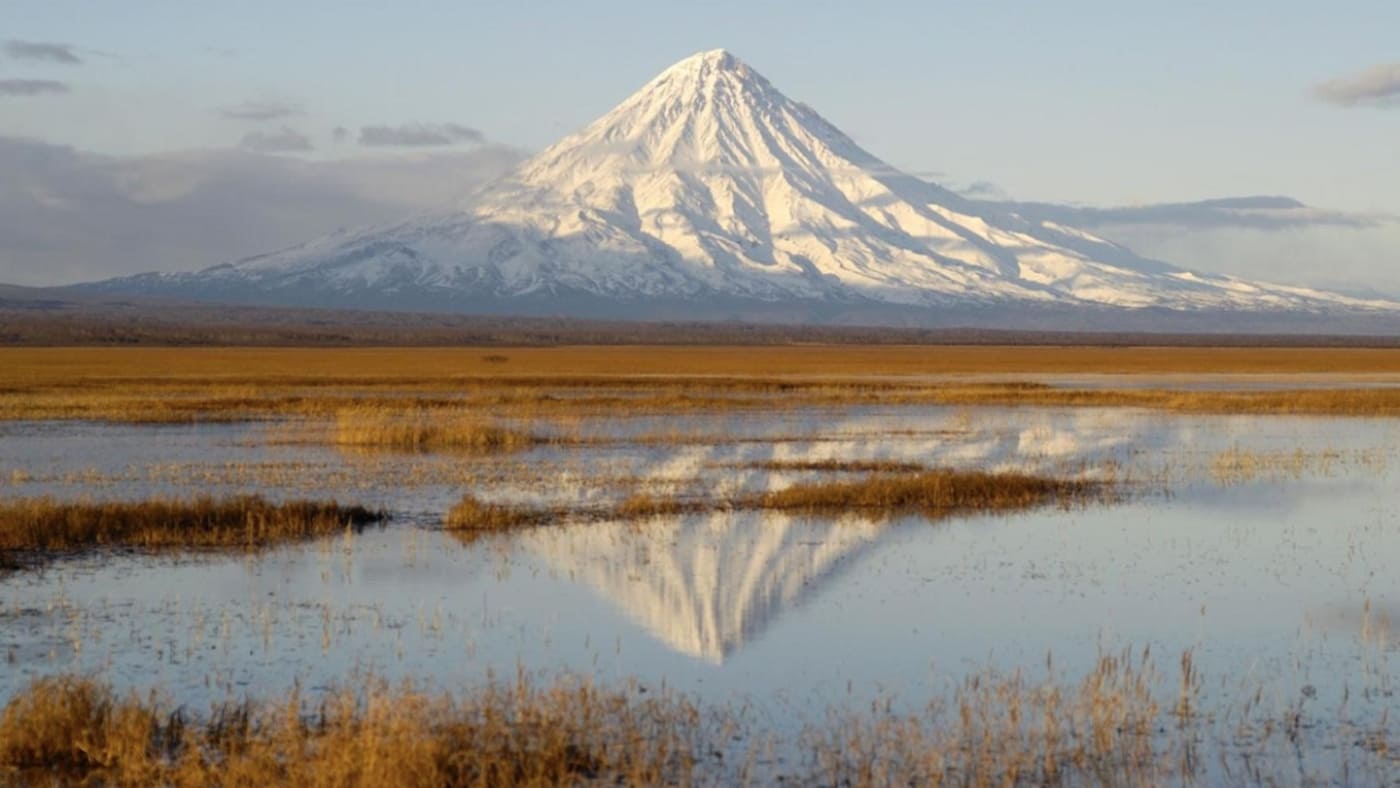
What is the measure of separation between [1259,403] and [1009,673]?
42.4m

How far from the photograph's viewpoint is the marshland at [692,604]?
11.9 meters

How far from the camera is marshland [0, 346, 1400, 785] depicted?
11.9 m

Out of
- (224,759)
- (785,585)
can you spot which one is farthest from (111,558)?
(224,759)

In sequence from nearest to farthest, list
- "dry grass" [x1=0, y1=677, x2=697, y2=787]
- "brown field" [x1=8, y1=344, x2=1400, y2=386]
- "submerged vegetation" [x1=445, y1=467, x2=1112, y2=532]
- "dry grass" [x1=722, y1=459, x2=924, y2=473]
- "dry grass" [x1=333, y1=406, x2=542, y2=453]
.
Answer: "dry grass" [x1=0, y1=677, x2=697, y2=787] → "submerged vegetation" [x1=445, y1=467, x2=1112, y2=532] → "dry grass" [x1=722, y1=459, x2=924, y2=473] → "dry grass" [x1=333, y1=406, x2=542, y2=453] → "brown field" [x1=8, y1=344, x2=1400, y2=386]

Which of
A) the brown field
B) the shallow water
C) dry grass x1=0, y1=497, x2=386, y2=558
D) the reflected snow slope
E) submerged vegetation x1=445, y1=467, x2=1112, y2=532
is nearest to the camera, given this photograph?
the shallow water

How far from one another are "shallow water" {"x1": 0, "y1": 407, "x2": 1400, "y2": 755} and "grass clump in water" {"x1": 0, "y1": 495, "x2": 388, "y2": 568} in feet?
2.88

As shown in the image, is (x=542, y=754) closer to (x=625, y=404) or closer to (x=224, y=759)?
(x=224, y=759)

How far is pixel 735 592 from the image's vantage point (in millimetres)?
18984

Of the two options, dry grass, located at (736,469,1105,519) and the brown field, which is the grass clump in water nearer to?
dry grass, located at (736,469,1105,519)

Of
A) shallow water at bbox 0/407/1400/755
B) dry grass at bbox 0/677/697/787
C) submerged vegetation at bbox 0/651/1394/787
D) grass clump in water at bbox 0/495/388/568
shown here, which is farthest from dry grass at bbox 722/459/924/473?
dry grass at bbox 0/677/697/787

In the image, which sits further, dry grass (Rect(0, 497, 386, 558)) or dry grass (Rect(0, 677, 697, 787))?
dry grass (Rect(0, 497, 386, 558))

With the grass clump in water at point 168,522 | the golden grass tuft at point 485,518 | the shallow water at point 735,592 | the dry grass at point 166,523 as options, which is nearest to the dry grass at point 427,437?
the shallow water at point 735,592

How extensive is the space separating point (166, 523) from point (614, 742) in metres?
12.5

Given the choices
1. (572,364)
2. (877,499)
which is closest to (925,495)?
(877,499)
